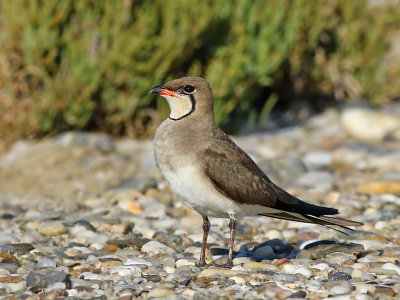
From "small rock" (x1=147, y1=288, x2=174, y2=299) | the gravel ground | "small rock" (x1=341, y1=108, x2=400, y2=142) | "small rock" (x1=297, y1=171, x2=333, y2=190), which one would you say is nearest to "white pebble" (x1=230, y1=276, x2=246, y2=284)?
the gravel ground

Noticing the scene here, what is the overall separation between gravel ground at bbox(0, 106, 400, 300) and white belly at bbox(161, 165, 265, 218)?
420 millimetres

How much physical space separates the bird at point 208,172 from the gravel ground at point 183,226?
1.13 ft

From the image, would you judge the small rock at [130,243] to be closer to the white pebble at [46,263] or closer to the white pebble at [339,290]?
the white pebble at [46,263]

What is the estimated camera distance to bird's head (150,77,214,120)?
5383mm

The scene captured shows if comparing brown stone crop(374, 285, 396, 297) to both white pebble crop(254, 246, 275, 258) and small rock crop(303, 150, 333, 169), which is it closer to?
white pebble crop(254, 246, 275, 258)

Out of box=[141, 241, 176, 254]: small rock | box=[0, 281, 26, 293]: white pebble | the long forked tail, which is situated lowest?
box=[0, 281, 26, 293]: white pebble

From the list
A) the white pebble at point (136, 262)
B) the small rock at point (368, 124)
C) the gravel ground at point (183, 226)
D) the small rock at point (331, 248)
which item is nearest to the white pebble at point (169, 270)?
the gravel ground at point (183, 226)

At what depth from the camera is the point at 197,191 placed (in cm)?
495

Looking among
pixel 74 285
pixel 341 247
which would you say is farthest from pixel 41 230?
pixel 341 247

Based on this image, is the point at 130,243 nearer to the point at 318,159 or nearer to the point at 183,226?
the point at 183,226

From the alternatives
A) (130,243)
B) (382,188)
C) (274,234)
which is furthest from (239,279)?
(382,188)

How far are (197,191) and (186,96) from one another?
2.60 ft

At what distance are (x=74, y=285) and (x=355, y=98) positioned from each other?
660 centimetres

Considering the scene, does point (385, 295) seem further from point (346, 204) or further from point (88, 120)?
point (88, 120)
